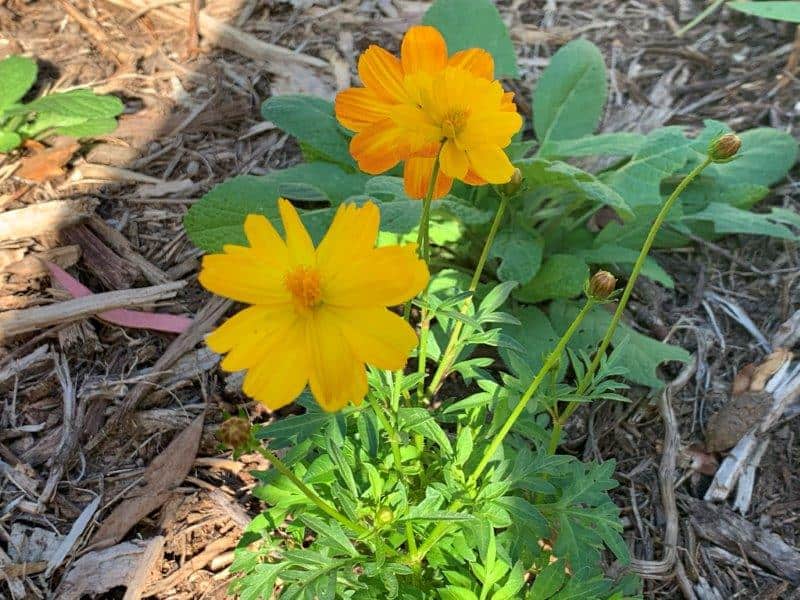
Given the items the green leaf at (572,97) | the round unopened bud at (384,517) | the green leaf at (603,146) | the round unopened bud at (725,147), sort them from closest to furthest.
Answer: the round unopened bud at (725,147) < the round unopened bud at (384,517) < the green leaf at (603,146) < the green leaf at (572,97)

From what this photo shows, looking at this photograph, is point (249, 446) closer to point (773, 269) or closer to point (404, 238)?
point (404, 238)

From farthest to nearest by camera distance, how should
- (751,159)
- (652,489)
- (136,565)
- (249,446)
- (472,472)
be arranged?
(751,159) → (652,489) → (136,565) → (472,472) → (249,446)

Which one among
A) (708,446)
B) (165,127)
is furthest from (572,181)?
(165,127)

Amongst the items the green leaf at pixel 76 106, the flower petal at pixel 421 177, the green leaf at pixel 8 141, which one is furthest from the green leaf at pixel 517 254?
the green leaf at pixel 8 141

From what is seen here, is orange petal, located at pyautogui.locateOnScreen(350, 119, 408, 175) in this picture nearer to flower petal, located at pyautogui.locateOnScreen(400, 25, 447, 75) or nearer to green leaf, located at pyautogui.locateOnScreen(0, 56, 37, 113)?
flower petal, located at pyautogui.locateOnScreen(400, 25, 447, 75)

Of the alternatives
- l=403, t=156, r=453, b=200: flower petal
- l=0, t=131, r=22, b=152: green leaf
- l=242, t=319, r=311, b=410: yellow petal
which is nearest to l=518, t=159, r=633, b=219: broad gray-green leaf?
l=403, t=156, r=453, b=200: flower petal

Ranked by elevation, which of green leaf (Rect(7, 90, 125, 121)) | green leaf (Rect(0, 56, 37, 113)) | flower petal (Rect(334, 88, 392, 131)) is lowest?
green leaf (Rect(7, 90, 125, 121))

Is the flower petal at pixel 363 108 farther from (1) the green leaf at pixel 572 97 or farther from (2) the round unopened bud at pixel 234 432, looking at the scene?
(1) the green leaf at pixel 572 97
